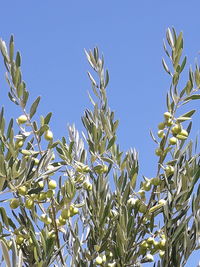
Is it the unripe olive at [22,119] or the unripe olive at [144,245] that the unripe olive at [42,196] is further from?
the unripe olive at [144,245]

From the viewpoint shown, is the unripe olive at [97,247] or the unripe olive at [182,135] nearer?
the unripe olive at [97,247]

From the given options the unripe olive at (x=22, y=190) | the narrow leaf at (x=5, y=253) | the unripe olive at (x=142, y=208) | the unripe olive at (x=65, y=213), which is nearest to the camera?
the narrow leaf at (x=5, y=253)

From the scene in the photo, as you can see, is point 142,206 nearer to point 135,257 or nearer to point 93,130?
point 135,257

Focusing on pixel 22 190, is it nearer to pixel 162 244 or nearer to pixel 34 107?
pixel 34 107

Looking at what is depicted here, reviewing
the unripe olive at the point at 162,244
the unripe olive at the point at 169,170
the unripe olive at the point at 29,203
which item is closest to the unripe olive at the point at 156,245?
the unripe olive at the point at 162,244

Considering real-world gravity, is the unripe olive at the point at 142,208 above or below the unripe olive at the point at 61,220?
above

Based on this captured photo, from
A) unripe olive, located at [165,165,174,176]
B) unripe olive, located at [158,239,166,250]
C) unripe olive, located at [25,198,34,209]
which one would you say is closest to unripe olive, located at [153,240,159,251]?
unripe olive, located at [158,239,166,250]

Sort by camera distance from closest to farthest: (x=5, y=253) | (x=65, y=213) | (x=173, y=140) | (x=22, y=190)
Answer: (x=5, y=253) < (x=22, y=190) < (x=65, y=213) < (x=173, y=140)

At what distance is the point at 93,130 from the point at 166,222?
1.88 feet

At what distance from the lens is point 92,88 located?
9.40ft

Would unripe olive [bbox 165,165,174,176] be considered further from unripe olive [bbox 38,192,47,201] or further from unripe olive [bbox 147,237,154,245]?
unripe olive [bbox 38,192,47,201]

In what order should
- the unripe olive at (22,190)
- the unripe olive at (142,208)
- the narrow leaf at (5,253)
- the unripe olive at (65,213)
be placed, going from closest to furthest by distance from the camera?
the narrow leaf at (5,253)
the unripe olive at (22,190)
the unripe olive at (65,213)
the unripe olive at (142,208)

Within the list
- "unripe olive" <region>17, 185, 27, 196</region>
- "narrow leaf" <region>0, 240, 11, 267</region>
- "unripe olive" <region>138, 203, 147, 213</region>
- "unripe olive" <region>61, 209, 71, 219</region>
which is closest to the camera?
"narrow leaf" <region>0, 240, 11, 267</region>

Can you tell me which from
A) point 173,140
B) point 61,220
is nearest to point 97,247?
point 61,220
